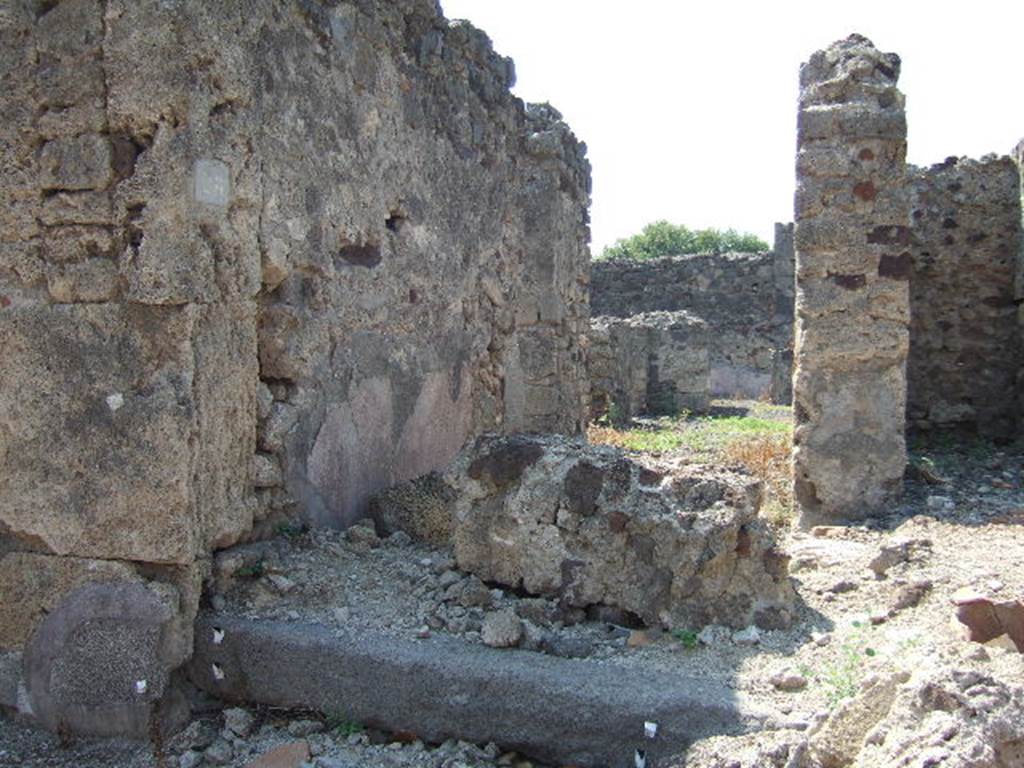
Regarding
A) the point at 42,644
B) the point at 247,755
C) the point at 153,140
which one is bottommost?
the point at 247,755

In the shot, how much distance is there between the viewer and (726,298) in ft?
58.9

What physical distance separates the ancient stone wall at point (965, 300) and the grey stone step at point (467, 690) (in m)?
5.32

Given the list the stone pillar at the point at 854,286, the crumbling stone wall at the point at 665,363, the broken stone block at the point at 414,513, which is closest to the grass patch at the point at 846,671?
the broken stone block at the point at 414,513

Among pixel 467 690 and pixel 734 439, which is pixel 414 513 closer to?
pixel 467 690

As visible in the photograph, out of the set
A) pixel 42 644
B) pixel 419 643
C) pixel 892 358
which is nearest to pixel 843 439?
pixel 892 358

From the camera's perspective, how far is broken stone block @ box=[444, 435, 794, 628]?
3105mm

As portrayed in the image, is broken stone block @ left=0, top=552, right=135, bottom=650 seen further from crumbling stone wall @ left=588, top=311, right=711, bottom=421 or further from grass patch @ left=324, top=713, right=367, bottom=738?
crumbling stone wall @ left=588, top=311, right=711, bottom=421

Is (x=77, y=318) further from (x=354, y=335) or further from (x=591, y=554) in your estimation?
(x=591, y=554)

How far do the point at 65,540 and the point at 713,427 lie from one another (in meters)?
8.40

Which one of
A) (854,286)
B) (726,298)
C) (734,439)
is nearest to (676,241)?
(726,298)

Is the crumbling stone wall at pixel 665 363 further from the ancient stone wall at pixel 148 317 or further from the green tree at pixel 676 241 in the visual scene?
the green tree at pixel 676 241

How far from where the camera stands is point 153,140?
10.2 feet

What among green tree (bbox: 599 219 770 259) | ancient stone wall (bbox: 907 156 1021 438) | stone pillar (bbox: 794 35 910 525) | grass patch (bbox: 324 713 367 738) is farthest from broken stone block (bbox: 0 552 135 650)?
green tree (bbox: 599 219 770 259)

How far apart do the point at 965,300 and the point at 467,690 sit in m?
5.80
